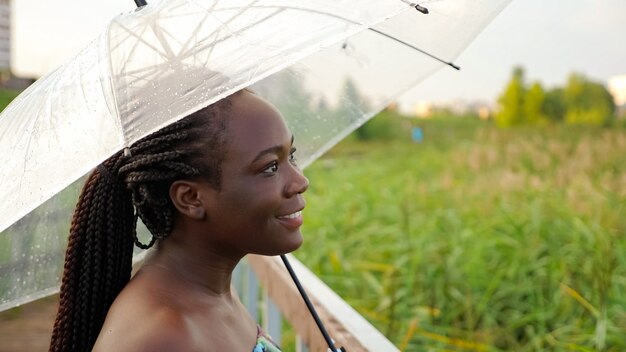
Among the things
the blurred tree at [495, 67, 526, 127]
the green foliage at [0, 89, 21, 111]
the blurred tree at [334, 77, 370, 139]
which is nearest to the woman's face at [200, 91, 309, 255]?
the blurred tree at [334, 77, 370, 139]

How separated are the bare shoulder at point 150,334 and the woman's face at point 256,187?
19 cm

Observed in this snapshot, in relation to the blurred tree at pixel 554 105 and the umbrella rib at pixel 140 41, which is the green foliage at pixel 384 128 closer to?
the blurred tree at pixel 554 105

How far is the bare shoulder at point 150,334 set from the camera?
139 cm

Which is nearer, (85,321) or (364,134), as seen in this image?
(85,321)

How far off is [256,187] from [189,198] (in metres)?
0.12

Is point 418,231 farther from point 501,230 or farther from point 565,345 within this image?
point 565,345

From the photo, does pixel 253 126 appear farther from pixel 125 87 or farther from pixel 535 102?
pixel 535 102

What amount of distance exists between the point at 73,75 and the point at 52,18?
5226mm

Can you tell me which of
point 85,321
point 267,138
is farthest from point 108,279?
point 267,138

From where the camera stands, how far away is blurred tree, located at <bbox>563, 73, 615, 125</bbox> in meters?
6.97

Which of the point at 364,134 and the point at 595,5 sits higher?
the point at 595,5

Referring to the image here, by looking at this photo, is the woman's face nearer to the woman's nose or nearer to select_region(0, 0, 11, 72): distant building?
the woman's nose

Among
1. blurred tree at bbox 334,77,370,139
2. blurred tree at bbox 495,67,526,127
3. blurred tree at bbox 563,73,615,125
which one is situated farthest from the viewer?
blurred tree at bbox 495,67,526,127

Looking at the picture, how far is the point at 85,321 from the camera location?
1.64 metres
